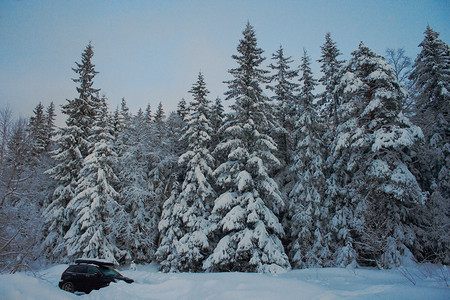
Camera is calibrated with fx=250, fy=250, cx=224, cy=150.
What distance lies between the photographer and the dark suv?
40.2 feet

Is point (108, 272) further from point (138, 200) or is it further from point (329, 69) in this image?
point (329, 69)

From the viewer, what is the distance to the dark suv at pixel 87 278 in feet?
40.2

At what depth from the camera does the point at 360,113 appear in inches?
643

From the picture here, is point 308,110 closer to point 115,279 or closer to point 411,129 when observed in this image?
point 411,129

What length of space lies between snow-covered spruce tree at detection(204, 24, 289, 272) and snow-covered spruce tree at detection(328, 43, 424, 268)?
4.75 meters

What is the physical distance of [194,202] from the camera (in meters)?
20.1

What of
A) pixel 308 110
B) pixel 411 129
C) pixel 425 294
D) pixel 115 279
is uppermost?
pixel 308 110

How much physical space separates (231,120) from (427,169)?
13734 millimetres

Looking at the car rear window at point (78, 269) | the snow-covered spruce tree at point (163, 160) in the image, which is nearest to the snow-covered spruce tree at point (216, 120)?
the snow-covered spruce tree at point (163, 160)

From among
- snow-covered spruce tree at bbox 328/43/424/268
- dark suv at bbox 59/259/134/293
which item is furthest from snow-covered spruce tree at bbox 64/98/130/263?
snow-covered spruce tree at bbox 328/43/424/268

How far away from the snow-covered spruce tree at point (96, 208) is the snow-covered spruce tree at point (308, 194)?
14.7 m

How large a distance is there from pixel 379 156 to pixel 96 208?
70.0 feet

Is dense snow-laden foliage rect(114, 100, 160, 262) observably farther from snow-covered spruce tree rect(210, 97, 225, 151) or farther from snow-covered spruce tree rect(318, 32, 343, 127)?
snow-covered spruce tree rect(318, 32, 343, 127)

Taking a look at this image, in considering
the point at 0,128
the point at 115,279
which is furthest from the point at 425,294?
the point at 0,128
